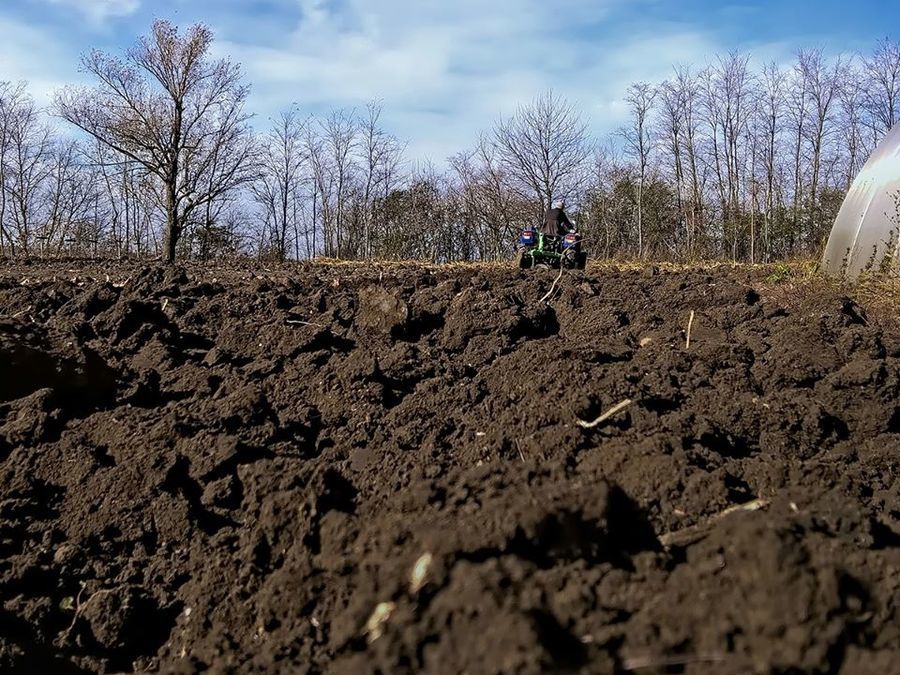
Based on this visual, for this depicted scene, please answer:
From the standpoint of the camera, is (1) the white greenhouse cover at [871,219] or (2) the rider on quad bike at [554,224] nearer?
(1) the white greenhouse cover at [871,219]

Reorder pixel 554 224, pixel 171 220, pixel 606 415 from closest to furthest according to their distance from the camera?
pixel 606 415
pixel 554 224
pixel 171 220

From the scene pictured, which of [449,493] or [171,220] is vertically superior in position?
[171,220]

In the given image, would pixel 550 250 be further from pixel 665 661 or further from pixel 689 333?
pixel 665 661

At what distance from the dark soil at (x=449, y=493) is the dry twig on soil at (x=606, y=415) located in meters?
0.04

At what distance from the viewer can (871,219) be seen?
27.3ft

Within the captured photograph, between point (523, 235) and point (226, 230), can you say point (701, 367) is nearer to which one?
point (523, 235)

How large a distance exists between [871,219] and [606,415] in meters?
7.28

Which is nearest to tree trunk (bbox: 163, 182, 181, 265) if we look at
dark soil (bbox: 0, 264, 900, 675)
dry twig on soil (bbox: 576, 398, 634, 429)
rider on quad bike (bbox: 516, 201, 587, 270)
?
rider on quad bike (bbox: 516, 201, 587, 270)

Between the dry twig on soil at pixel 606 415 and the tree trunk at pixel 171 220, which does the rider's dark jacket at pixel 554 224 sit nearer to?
the dry twig on soil at pixel 606 415

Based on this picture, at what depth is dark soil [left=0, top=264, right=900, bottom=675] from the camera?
1.34 meters

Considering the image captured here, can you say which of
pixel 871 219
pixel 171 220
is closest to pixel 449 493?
pixel 871 219

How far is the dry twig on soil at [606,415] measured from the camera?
2715 mm

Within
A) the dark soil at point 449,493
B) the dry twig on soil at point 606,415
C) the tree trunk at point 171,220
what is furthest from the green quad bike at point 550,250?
the tree trunk at point 171,220

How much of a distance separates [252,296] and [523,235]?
7906mm
